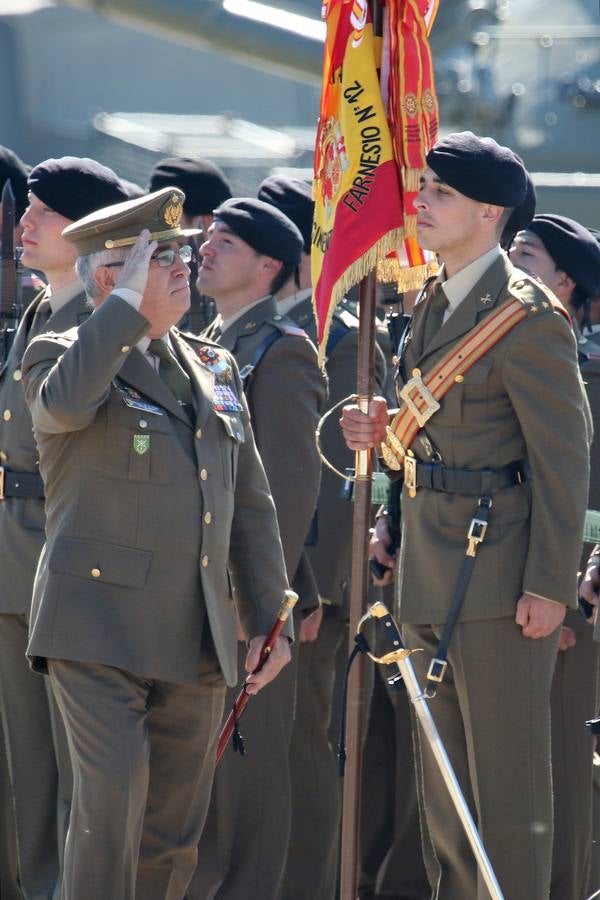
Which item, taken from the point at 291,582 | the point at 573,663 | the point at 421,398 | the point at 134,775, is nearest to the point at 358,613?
the point at 421,398

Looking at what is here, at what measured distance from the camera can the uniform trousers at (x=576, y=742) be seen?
5.36 m

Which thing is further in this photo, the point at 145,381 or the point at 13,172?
the point at 13,172

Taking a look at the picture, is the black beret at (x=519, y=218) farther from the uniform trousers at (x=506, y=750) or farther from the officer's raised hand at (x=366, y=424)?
the uniform trousers at (x=506, y=750)

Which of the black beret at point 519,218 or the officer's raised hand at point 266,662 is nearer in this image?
the officer's raised hand at point 266,662

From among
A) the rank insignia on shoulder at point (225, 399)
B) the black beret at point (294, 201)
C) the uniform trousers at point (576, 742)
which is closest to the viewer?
the rank insignia on shoulder at point (225, 399)

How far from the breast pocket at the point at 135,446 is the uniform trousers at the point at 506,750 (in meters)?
0.92

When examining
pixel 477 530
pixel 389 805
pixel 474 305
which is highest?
pixel 474 305

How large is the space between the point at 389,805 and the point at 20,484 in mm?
1847

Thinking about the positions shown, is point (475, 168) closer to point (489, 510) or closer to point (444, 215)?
point (444, 215)

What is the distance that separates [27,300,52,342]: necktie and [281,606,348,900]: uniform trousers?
4.66 feet

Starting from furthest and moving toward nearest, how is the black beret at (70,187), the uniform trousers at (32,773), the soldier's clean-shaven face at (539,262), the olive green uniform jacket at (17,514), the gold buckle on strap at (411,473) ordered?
the soldier's clean-shaven face at (539,262) → the black beret at (70,187) → the uniform trousers at (32,773) → the olive green uniform jacket at (17,514) → the gold buckle on strap at (411,473)

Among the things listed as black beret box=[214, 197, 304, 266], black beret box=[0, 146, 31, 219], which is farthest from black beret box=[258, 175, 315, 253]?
black beret box=[0, 146, 31, 219]

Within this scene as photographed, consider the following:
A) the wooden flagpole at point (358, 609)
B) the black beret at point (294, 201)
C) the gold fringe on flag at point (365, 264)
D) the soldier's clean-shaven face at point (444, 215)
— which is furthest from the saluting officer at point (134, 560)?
the black beret at point (294, 201)

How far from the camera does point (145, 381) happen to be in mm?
4305
